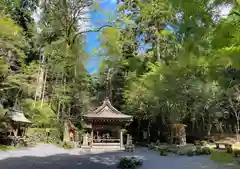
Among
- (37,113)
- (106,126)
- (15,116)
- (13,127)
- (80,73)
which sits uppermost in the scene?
(80,73)

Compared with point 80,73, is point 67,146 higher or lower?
lower

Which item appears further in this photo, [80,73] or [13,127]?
[80,73]

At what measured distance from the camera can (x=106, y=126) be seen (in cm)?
1941

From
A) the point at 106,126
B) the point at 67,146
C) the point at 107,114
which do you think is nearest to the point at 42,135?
the point at 67,146

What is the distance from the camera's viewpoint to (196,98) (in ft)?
66.1

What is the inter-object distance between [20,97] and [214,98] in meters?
18.0

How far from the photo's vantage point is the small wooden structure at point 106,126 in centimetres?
1842

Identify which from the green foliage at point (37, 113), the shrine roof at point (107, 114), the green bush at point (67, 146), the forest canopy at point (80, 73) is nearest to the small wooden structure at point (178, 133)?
the forest canopy at point (80, 73)

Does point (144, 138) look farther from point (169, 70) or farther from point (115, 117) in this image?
point (169, 70)

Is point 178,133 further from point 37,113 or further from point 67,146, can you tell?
point 37,113

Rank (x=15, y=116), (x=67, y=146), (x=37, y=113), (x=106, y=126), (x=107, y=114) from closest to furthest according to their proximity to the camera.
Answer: (x=15, y=116), (x=107, y=114), (x=67, y=146), (x=106, y=126), (x=37, y=113)

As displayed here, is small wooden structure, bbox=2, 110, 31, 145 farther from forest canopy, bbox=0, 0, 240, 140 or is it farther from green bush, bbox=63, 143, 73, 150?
green bush, bbox=63, 143, 73, 150

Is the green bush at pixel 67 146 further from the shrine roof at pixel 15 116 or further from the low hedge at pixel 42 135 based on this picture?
the shrine roof at pixel 15 116

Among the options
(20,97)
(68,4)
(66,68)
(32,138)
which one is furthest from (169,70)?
(20,97)
